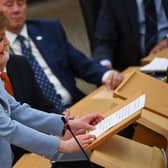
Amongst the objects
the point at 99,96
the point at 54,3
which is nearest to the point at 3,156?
the point at 99,96

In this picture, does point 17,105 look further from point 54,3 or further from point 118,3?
point 54,3

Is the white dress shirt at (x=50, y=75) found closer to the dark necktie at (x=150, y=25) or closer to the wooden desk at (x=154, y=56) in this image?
the wooden desk at (x=154, y=56)

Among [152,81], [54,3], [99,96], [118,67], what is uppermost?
[152,81]

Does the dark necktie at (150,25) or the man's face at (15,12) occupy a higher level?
the man's face at (15,12)

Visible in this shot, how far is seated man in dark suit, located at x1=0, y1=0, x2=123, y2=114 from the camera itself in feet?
9.21

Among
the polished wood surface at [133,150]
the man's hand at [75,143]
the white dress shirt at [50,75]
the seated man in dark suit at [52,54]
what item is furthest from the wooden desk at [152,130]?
the white dress shirt at [50,75]

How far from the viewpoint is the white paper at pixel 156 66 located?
270cm

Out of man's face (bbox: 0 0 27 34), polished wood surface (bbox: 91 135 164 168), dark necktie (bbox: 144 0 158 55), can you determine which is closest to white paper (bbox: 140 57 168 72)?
dark necktie (bbox: 144 0 158 55)

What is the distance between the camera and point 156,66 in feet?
9.04

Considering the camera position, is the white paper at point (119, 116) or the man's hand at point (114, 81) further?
the man's hand at point (114, 81)

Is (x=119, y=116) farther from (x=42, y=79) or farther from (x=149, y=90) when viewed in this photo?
(x=42, y=79)

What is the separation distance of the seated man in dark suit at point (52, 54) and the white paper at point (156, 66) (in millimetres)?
200

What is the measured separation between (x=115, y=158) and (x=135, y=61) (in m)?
2.01

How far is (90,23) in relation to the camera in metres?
3.56
